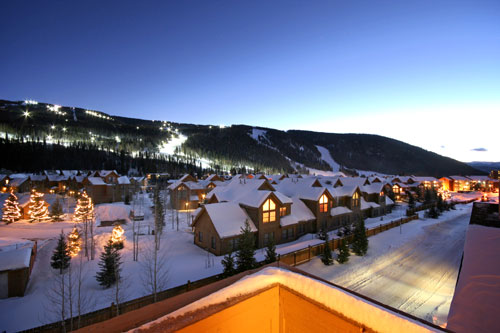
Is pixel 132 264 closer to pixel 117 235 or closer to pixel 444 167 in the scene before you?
pixel 117 235

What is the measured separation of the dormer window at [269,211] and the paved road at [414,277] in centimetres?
904

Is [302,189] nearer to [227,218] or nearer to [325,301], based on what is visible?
[227,218]

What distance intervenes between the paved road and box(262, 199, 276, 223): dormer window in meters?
9.04

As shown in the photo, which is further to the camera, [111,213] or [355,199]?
[111,213]

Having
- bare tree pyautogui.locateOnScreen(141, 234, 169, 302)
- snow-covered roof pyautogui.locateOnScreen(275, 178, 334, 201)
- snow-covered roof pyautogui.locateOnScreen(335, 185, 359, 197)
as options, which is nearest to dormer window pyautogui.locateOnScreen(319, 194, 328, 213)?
snow-covered roof pyautogui.locateOnScreen(275, 178, 334, 201)

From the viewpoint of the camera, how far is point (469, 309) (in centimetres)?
460

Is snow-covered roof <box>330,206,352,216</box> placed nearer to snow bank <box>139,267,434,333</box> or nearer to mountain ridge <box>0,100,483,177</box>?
snow bank <box>139,267,434,333</box>

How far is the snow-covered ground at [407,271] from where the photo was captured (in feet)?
42.0

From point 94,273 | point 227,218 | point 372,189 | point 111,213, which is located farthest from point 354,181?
point 111,213

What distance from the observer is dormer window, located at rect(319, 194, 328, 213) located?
93.9 ft

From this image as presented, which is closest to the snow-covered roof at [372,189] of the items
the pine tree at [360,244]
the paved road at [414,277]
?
the paved road at [414,277]

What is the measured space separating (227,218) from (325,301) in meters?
20.8

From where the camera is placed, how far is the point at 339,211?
3106 centimetres

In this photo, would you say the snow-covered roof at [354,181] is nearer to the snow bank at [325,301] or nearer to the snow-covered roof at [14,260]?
the snow-covered roof at [14,260]
